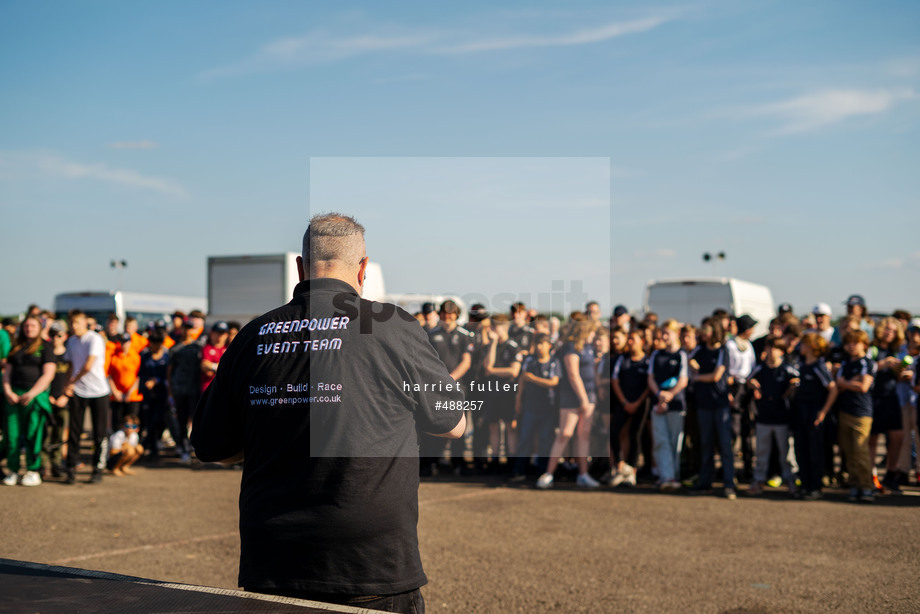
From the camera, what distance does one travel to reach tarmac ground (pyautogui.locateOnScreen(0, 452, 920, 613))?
18.1 feet

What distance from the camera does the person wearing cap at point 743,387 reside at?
1052 cm

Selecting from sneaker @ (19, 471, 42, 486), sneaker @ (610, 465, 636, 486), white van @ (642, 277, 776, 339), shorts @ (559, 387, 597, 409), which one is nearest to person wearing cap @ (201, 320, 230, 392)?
sneaker @ (19, 471, 42, 486)

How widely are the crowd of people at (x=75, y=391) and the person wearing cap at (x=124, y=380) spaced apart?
0.5 inches

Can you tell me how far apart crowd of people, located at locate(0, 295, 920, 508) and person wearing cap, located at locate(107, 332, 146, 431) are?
0.07 feet

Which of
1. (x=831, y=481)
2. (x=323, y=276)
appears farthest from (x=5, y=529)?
(x=831, y=481)

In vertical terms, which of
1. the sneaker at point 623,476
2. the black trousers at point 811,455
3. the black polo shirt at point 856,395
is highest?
the black polo shirt at point 856,395

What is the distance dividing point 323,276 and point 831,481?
9694mm

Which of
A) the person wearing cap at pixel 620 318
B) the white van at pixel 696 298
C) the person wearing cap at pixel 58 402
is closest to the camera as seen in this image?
the person wearing cap at pixel 58 402

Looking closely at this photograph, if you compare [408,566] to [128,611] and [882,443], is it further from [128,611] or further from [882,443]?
[882,443]

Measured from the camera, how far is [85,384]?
10094mm

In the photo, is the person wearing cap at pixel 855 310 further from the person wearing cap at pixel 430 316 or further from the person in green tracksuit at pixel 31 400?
the person in green tracksuit at pixel 31 400

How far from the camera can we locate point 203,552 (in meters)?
6.69

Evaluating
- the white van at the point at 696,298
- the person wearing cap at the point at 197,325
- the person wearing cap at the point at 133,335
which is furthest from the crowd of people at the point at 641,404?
the white van at the point at 696,298

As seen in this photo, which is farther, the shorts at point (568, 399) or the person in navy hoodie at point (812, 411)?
the shorts at point (568, 399)
